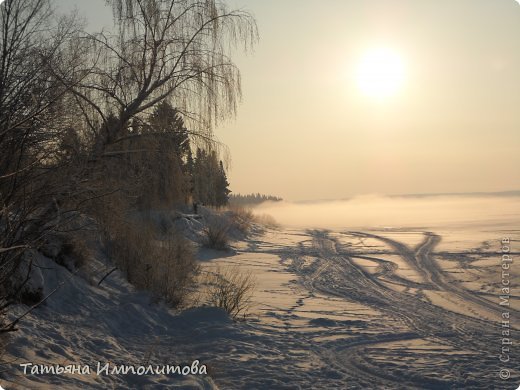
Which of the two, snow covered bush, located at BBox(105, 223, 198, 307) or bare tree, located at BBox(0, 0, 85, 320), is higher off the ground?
bare tree, located at BBox(0, 0, 85, 320)

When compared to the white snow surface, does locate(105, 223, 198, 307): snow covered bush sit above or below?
above

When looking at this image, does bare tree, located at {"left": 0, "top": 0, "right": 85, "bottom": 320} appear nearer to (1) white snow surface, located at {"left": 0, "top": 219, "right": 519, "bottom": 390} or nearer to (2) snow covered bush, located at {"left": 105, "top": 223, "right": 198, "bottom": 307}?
(1) white snow surface, located at {"left": 0, "top": 219, "right": 519, "bottom": 390}

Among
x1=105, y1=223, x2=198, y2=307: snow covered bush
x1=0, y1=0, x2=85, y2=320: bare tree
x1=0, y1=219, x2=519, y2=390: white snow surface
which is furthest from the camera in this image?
x1=105, y1=223, x2=198, y2=307: snow covered bush

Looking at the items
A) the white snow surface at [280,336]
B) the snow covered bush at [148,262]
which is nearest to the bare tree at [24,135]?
the white snow surface at [280,336]

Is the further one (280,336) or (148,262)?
(148,262)

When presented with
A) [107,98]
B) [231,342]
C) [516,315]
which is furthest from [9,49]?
[516,315]

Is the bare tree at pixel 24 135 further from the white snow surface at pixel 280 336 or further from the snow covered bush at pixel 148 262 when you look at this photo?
the snow covered bush at pixel 148 262

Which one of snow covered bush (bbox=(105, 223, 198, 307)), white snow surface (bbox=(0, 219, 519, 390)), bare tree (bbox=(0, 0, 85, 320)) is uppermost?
bare tree (bbox=(0, 0, 85, 320))

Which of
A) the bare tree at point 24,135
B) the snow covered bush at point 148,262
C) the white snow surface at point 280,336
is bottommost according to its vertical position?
the white snow surface at point 280,336

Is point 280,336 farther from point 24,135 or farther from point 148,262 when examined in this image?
point 24,135

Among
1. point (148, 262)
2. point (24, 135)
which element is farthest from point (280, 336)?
point (24, 135)

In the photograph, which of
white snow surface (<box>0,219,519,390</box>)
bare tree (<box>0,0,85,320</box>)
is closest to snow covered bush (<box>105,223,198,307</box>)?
white snow surface (<box>0,219,519,390</box>)

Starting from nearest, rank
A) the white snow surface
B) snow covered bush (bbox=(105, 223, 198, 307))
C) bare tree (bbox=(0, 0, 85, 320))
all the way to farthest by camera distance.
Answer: bare tree (bbox=(0, 0, 85, 320))
the white snow surface
snow covered bush (bbox=(105, 223, 198, 307))

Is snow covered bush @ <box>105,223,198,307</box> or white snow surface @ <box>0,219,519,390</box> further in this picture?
snow covered bush @ <box>105,223,198,307</box>
